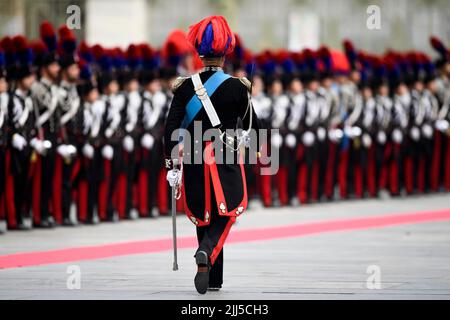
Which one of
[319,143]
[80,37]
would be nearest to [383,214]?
[319,143]

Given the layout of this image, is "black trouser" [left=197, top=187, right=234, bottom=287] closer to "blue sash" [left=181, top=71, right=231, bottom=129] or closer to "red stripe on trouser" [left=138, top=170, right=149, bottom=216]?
"blue sash" [left=181, top=71, right=231, bottom=129]

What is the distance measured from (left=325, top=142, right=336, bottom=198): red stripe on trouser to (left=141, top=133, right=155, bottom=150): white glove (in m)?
3.78

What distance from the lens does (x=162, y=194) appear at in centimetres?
1953

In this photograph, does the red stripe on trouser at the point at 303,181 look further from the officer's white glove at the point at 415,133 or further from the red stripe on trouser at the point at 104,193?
the red stripe on trouser at the point at 104,193

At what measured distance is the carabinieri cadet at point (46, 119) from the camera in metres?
17.0

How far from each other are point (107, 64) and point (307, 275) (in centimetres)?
701

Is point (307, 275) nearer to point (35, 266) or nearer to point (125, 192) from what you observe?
point (35, 266)

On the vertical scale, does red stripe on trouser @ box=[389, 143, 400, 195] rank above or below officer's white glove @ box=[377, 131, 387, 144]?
below

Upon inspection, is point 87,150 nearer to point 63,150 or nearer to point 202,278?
point 63,150

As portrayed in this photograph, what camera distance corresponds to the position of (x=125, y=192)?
742 inches

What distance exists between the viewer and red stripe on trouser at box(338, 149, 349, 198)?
73.5 ft

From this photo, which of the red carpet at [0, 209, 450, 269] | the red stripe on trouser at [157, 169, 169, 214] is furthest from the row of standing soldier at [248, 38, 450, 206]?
the red carpet at [0, 209, 450, 269]
